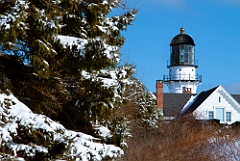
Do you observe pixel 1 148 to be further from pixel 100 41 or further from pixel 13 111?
pixel 100 41

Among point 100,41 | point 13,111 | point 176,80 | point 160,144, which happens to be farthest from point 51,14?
point 176,80

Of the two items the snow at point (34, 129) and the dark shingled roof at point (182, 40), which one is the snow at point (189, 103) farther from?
the snow at point (34, 129)

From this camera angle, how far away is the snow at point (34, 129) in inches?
328

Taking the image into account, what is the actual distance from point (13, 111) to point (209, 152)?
13.2m

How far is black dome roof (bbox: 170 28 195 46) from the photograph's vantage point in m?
55.4

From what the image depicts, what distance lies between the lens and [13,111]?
→ 8.47 metres

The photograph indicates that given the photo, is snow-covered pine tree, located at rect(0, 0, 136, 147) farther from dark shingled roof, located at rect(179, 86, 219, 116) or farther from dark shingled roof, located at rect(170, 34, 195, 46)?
dark shingled roof, located at rect(170, 34, 195, 46)

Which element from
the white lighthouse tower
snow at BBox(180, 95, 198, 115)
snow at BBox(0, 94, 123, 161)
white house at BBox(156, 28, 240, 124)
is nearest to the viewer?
snow at BBox(0, 94, 123, 161)

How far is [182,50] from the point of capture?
181 ft

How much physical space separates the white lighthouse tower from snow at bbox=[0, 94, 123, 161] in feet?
142

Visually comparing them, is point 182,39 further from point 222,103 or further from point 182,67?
point 222,103

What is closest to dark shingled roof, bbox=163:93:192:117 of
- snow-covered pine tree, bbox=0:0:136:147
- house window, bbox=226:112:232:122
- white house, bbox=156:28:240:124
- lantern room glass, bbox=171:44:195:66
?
white house, bbox=156:28:240:124

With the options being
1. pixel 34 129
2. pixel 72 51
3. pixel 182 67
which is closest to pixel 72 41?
pixel 72 51

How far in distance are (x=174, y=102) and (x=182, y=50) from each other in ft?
37.0
